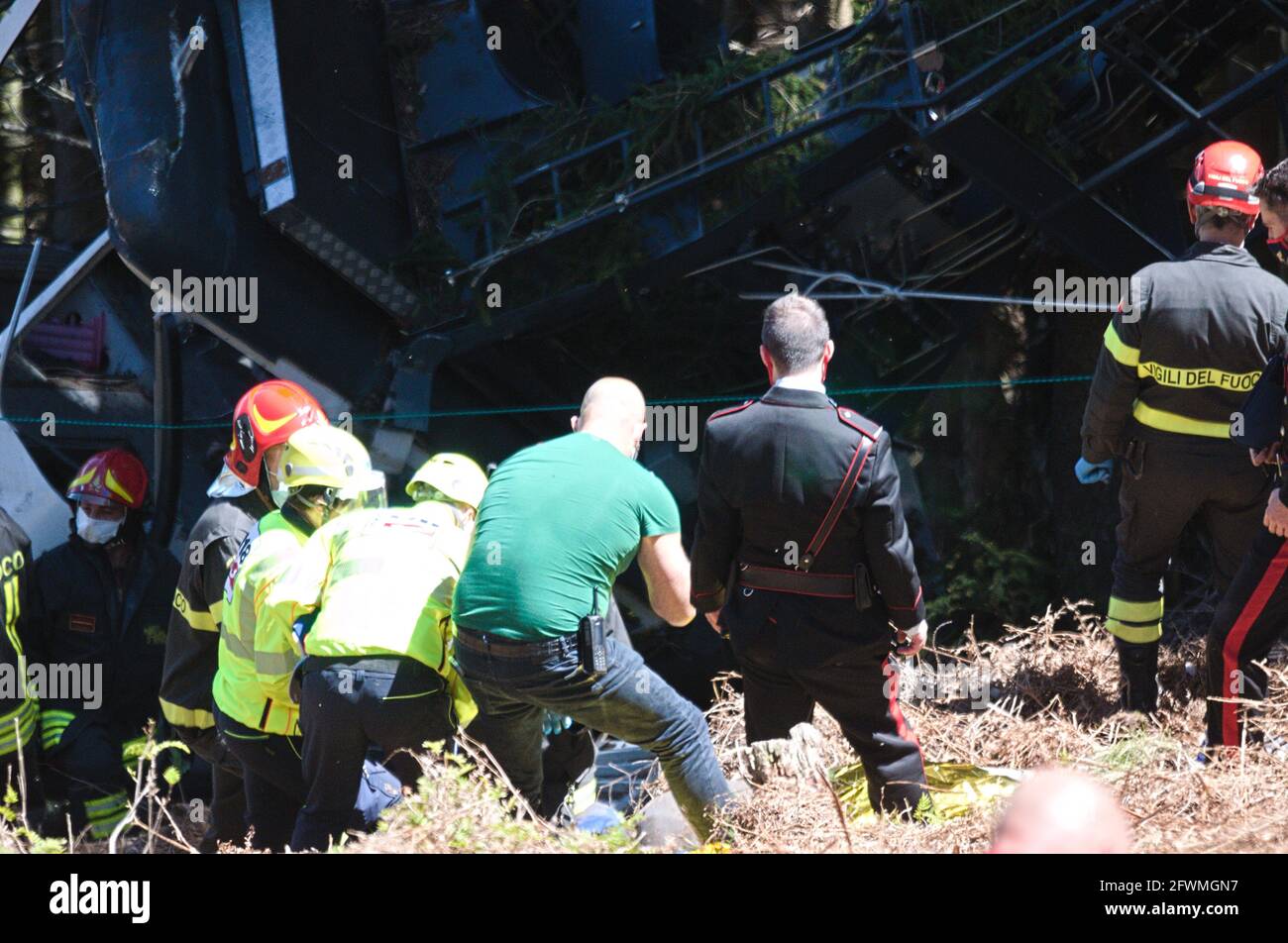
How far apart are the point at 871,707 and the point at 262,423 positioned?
82.0 inches

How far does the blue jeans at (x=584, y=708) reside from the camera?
360 centimetres

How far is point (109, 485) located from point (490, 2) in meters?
2.71

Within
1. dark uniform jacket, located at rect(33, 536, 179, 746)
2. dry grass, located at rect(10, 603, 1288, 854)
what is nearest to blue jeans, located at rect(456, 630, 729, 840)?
dry grass, located at rect(10, 603, 1288, 854)

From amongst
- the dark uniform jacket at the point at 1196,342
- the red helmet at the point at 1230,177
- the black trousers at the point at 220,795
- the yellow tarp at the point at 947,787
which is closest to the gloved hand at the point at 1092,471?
the dark uniform jacket at the point at 1196,342

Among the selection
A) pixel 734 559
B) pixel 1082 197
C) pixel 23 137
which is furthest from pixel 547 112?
pixel 23 137

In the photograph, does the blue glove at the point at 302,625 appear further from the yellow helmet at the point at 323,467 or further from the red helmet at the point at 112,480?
the red helmet at the point at 112,480

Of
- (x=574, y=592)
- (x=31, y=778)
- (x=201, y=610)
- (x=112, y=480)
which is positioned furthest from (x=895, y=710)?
(x=112, y=480)

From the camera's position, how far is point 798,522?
3580 millimetres

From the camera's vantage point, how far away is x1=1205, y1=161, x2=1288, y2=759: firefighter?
379cm

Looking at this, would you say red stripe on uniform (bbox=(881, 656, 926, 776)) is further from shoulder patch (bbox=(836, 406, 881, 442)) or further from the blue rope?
the blue rope

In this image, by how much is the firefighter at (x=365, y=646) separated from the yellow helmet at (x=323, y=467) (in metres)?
0.16

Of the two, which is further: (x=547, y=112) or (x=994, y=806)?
(x=547, y=112)

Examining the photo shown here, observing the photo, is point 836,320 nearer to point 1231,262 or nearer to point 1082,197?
point 1082,197
